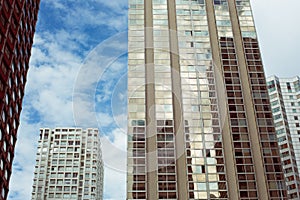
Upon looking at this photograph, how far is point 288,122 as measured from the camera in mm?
108688

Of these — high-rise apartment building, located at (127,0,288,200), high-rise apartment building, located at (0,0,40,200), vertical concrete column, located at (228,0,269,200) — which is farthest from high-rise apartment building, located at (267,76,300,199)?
high-rise apartment building, located at (0,0,40,200)

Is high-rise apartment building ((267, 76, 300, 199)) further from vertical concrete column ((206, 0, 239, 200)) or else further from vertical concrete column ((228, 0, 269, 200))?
vertical concrete column ((206, 0, 239, 200))

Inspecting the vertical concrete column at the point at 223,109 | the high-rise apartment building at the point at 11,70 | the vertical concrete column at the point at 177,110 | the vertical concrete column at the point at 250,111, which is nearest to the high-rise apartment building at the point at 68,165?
the vertical concrete column at the point at 177,110

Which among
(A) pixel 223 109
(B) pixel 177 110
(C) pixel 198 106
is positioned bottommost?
(B) pixel 177 110

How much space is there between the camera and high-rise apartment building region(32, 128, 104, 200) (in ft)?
357

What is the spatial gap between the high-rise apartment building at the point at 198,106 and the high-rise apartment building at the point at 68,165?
5673cm

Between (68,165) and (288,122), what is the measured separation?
6397cm

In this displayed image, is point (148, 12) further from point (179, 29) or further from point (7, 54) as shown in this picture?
point (7, 54)

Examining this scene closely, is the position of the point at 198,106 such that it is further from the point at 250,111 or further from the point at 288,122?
the point at 288,122

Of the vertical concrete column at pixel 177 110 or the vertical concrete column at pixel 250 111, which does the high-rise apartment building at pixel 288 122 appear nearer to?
the vertical concrete column at pixel 250 111

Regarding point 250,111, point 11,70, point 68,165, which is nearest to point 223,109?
point 250,111

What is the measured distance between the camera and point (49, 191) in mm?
108250

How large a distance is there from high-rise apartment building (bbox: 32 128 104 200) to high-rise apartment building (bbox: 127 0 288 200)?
186 ft

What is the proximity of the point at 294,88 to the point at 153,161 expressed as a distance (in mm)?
71840
